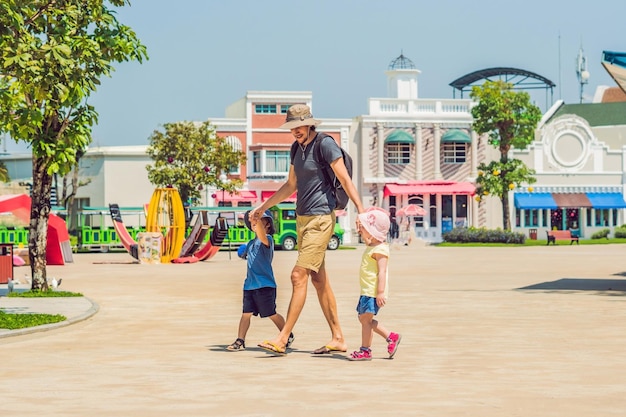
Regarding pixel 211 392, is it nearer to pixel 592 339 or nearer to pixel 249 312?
pixel 249 312

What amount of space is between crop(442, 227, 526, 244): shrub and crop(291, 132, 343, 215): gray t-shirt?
4842cm

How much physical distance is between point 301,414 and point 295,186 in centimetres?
401

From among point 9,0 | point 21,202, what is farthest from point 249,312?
point 21,202

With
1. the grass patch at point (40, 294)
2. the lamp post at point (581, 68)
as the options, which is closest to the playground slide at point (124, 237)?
the grass patch at point (40, 294)

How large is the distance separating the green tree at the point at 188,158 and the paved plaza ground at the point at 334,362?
36.7 m

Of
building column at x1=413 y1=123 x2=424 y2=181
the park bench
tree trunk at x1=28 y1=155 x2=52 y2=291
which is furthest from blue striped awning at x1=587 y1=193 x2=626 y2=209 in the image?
tree trunk at x1=28 y1=155 x2=52 y2=291

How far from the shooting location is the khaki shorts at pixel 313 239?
1053 cm

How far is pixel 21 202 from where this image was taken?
34938 mm

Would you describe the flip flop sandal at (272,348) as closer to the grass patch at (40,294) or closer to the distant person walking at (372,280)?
the distant person walking at (372,280)

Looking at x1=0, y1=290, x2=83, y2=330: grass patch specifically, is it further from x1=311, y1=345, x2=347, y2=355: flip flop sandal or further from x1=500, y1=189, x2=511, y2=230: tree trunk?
x1=500, y1=189, x2=511, y2=230: tree trunk

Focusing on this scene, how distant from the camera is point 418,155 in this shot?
67.4m

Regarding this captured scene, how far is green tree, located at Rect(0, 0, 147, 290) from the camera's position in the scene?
13.5 meters

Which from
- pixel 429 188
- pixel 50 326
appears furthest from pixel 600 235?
pixel 50 326

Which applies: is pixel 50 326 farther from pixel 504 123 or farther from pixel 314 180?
pixel 504 123
